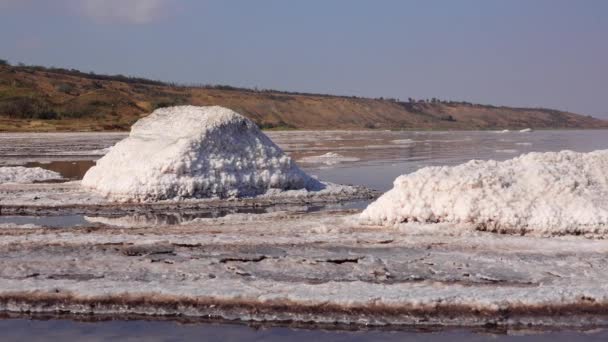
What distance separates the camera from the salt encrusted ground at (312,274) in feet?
23.6

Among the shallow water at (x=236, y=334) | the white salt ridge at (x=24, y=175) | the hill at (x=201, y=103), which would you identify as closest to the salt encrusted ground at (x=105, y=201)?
the white salt ridge at (x=24, y=175)

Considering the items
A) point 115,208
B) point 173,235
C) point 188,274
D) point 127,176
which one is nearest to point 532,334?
point 188,274

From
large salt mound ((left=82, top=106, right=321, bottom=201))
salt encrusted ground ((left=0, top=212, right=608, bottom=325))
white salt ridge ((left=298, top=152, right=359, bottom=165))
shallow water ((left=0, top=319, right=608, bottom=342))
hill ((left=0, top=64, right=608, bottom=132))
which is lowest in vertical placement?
shallow water ((left=0, top=319, right=608, bottom=342))

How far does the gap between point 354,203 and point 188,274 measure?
8.03 m

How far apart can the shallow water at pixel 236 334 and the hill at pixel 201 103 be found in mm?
58156

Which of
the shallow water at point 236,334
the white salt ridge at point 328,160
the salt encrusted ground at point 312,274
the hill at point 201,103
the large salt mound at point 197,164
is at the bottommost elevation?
the shallow water at point 236,334

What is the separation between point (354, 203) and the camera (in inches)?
635

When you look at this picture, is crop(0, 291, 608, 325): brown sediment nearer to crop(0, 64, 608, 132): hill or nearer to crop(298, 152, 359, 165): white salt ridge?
crop(298, 152, 359, 165): white salt ridge

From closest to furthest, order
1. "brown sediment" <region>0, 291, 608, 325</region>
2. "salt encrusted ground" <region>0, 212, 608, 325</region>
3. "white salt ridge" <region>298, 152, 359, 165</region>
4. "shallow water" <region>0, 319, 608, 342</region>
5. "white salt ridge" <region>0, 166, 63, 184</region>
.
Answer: "shallow water" <region>0, 319, 608, 342</region>, "brown sediment" <region>0, 291, 608, 325</region>, "salt encrusted ground" <region>0, 212, 608, 325</region>, "white salt ridge" <region>0, 166, 63, 184</region>, "white salt ridge" <region>298, 152, 359, 165</region>

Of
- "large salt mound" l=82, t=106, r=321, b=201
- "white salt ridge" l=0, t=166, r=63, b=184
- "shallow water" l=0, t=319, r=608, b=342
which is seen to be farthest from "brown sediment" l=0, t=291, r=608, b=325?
"white salt ridge" l=0, t=166, r=63, b=184

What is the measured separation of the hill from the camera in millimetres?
74688

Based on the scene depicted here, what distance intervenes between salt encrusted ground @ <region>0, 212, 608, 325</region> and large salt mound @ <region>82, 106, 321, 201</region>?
4442 millimetres

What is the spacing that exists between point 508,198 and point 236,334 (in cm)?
616

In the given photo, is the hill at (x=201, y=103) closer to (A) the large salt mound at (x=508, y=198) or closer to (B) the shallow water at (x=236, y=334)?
(A) the large salt mound at (x=508, y=198)
